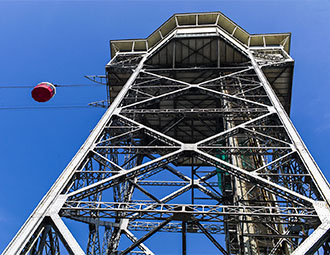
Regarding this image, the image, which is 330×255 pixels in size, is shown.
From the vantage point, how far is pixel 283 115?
12125 mm

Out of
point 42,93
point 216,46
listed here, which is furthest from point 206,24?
point 42,93

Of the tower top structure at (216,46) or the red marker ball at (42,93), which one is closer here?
the red marker ball at (42,93)

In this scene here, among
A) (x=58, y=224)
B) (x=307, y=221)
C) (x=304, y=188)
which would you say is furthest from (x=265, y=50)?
(x=58, y=224)

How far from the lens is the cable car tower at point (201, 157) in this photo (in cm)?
805

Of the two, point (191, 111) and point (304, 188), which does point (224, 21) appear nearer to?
point (191, 111)

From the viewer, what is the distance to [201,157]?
33.1ft

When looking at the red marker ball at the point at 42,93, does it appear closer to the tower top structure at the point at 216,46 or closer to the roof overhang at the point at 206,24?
the tower top structure at the point at 216,46

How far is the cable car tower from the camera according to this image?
8055 millimetres

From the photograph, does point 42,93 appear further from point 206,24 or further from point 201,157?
point 206,24

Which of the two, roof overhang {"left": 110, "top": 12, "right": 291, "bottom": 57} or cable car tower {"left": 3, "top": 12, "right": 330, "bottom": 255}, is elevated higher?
roof overhang {"left": 110, "top": 12, "right": 291, "bottom": 57}

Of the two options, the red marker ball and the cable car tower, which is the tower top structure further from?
the red marker ball

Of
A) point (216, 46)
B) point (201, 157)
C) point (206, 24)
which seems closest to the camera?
point (201, 157)

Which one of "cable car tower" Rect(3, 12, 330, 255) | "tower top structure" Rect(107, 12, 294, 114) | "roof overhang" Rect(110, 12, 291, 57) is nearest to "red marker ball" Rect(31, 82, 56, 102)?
"cable car tower" Rect(3, 12, 330, 255)

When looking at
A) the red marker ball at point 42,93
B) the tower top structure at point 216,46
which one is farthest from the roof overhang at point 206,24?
the red marker ball at point 42,93
